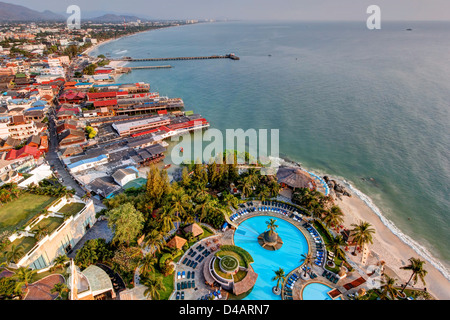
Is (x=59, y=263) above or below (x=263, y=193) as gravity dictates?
below

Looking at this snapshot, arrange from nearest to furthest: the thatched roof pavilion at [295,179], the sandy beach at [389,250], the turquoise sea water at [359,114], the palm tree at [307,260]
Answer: the palm tree at [307,260] → the sandy beach at [389,250] → the thatched roof pavilion at [295,179] → the turquoise sea water at [359,114]

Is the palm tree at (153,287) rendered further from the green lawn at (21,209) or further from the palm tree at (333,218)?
the palm tree at (333,218)

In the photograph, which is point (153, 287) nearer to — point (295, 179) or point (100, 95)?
point (295, 179)

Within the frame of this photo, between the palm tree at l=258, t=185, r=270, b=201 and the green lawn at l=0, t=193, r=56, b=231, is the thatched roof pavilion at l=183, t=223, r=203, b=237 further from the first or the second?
the green lawn at l=0, t=193, r=56, b=231

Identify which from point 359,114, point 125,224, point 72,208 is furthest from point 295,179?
point 359,114

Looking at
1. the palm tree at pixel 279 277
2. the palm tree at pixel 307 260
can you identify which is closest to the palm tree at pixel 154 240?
the palm tree at pixel 279 277

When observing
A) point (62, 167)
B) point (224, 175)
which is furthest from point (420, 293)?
point (62, 167)
